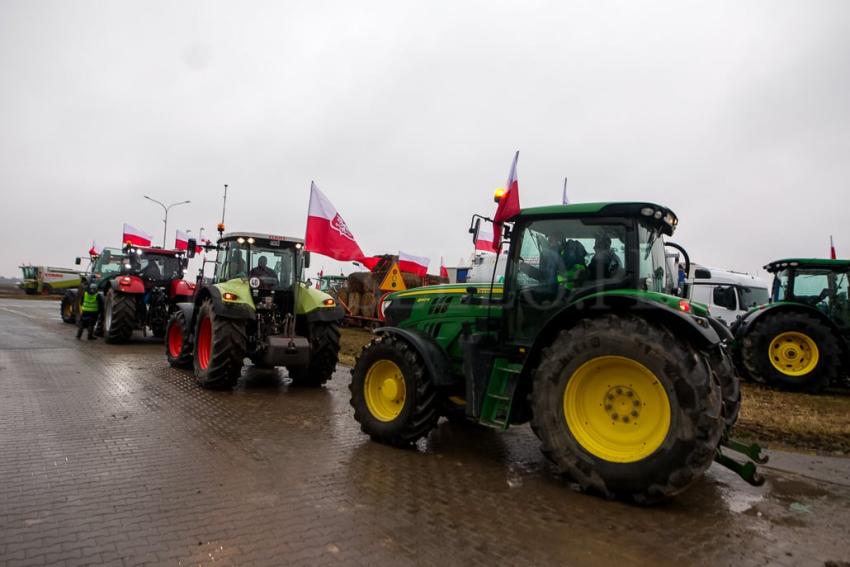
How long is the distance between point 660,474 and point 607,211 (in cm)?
197

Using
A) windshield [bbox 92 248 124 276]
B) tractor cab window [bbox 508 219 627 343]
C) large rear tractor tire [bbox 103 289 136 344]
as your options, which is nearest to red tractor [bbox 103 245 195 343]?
large rear tractor tire [bbox 103 289 136 344]

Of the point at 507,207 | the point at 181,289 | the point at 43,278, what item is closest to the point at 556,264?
the point at 507,207

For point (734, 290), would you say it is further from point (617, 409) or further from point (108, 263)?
point (108, 263)

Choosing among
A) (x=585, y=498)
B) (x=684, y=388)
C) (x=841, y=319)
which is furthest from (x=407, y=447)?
(x=841, y=319)

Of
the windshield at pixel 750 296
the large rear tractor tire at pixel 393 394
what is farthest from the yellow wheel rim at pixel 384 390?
the windshield at pixel 750 296

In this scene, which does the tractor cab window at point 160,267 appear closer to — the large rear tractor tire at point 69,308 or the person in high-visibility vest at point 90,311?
the person in high-visibility vest at point 90,311

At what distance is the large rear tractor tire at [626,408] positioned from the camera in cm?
333

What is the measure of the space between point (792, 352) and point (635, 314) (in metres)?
7.08

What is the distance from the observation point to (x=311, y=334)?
766cm

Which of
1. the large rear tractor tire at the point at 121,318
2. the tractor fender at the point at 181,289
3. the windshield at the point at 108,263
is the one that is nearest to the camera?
the large rear tractor tire at the point at 121,318

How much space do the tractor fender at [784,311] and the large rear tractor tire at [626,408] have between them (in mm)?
6887

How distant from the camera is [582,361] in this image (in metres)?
3.74

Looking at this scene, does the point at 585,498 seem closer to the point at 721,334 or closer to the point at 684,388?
the point at 684,388

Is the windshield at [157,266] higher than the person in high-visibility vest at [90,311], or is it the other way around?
the windshield at [157,266]
